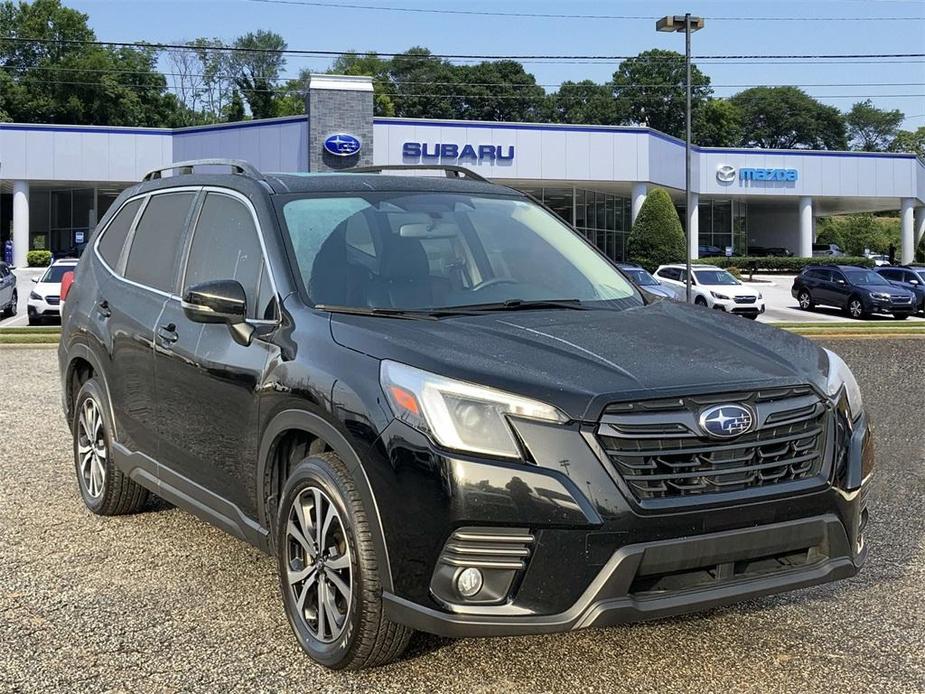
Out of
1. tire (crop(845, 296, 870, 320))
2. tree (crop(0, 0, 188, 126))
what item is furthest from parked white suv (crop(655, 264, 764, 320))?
tree (crop(0, 0, 188, 126))

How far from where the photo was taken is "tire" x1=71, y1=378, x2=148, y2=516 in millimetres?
5441

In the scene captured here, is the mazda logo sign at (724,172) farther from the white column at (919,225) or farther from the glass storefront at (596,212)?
the white column at (919,225)

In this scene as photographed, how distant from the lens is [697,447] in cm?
305

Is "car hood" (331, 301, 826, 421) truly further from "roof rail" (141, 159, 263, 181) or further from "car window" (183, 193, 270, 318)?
"roof rail" (141, 159, 263, 181)

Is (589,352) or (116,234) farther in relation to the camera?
(116,234)

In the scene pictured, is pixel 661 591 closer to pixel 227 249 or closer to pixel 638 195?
pixel 227 249

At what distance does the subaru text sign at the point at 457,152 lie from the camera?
1658 inches

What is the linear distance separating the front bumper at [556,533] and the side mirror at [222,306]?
106 cm

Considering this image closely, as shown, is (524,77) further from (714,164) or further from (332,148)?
(332,148)

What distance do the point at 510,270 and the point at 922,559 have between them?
253 centimetres

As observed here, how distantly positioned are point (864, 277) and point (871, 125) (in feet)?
368

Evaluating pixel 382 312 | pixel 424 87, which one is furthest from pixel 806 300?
pixel 424 87

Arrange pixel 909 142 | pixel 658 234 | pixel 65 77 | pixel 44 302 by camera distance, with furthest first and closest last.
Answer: pixel 909 142
pixel 65 77
pixel 658 234
pixel 44 302

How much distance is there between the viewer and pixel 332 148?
39844 millimetres
